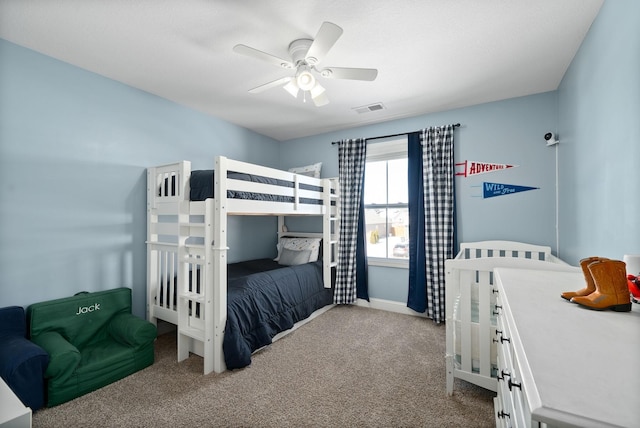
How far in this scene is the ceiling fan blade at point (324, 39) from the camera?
1.59m

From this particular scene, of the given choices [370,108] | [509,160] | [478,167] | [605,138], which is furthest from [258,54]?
[509,160]

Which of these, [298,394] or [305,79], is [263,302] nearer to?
[298,394]

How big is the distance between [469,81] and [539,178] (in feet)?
4.04

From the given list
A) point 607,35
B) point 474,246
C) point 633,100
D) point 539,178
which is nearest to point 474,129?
point 539,178

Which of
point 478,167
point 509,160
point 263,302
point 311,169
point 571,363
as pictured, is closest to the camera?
point 571,363

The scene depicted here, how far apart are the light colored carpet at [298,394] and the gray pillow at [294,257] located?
1.10 meters

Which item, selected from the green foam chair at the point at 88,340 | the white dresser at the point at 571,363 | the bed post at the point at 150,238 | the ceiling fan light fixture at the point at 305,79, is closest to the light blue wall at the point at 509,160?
the ceiling fan light fixture at the point at 305,79

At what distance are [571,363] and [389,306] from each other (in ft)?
10.7

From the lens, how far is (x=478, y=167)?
10.6ft

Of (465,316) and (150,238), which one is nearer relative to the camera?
(465,316)

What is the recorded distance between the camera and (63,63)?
2359 millimetres

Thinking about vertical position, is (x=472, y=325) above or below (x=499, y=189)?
below

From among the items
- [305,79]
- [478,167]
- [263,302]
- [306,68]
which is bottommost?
[263,302]

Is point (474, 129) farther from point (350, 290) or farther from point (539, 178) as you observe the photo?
point (350, 290)
